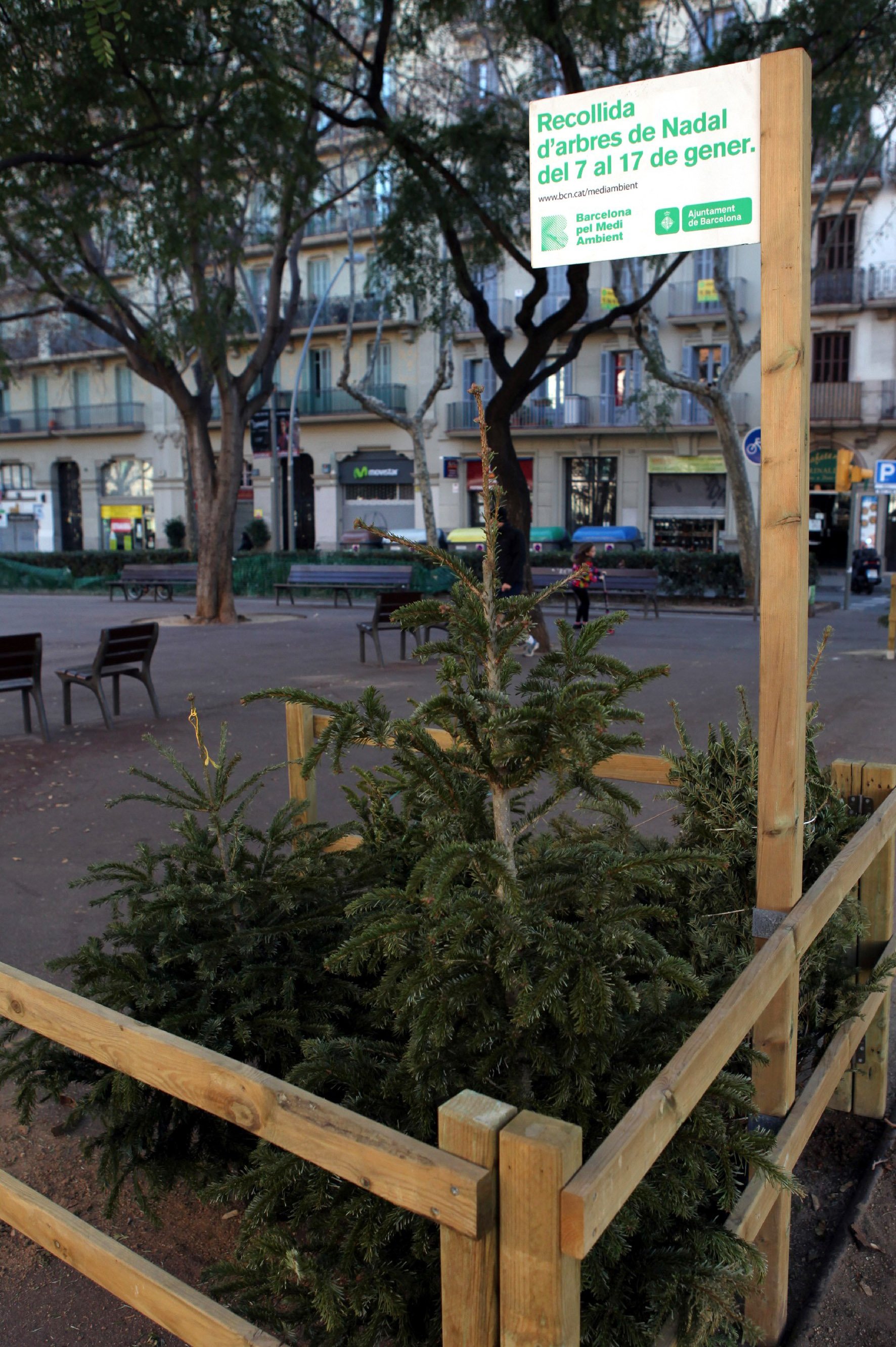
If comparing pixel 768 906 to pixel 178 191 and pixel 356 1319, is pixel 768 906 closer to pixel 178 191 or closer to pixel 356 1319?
pixel 356 1319

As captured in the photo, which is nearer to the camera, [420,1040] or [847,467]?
[420,1040]

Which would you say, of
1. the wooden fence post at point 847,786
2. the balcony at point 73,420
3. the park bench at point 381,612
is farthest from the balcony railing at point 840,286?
the wooden fence post at point 847,786

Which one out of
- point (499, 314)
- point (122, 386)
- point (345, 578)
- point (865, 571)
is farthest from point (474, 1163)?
point (122, 386)

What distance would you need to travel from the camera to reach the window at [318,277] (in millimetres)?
40562

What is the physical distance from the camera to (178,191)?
38.0 ft

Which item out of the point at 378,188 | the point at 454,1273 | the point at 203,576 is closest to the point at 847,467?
the point at 203,576

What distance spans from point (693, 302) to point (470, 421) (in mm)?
8712

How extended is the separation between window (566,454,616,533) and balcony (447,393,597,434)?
1.36 meters

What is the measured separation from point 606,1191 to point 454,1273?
25 centimetres

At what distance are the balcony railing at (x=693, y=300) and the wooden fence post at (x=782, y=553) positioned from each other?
3350 centimetres

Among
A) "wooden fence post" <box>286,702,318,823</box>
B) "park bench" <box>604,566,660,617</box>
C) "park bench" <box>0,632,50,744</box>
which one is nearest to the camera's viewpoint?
"wooden fence post" <box>286,702,318,823</box>

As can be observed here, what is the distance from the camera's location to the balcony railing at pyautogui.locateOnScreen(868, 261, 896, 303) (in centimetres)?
3212

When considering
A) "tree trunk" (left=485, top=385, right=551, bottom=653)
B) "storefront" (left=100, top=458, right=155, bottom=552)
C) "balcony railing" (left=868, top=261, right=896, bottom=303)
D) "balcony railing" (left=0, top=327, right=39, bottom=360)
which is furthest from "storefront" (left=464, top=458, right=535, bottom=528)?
"tree trunk" (left=485, top=385, right=551, bottom=653)

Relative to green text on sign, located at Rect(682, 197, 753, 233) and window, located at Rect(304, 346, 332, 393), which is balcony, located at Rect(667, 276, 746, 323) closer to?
window, located at Rect(304, 346, 332, 393)
